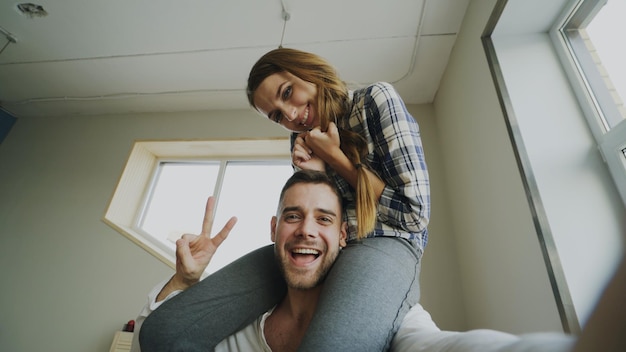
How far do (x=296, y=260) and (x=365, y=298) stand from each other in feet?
1.00

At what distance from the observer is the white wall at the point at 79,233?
6.35 ft

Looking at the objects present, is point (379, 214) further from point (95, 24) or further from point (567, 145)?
point (95, 24)

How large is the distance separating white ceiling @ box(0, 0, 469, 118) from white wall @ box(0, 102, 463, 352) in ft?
1.05

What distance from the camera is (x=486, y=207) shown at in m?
1.36

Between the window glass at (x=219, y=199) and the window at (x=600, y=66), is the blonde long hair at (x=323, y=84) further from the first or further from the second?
the window glass at (x=219, y=199)

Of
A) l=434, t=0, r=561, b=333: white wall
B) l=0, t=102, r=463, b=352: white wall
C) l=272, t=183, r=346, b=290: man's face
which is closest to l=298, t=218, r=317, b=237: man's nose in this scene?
l=272, t=183, r=346, b=290: man's face

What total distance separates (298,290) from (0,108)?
3984 millimetres

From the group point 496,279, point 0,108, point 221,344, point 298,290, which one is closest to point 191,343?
point 221,344

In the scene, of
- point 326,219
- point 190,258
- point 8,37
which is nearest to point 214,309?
point 190,258

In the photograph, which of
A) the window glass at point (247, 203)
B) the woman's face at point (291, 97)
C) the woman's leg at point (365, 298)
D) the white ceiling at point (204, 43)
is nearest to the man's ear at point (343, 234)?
the woman's leg at point (365, 298)

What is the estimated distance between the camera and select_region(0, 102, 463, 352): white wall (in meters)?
1.94

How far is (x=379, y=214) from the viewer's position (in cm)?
78

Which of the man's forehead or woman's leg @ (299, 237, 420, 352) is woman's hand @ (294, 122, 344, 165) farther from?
woman's leg @ (299, 237, 420, 352)

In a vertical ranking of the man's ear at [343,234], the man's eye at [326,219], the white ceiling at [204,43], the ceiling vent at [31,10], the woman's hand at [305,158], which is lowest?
the man's ear at [343,234]
